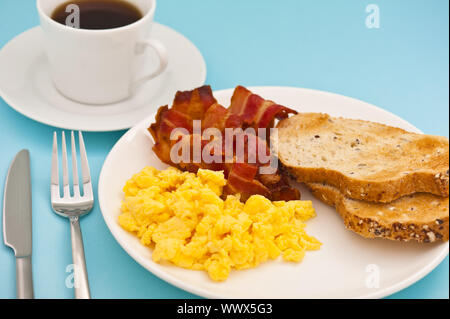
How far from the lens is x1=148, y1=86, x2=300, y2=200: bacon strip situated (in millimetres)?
2312

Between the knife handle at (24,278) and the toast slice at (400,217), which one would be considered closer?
the knife handle at (24,278)

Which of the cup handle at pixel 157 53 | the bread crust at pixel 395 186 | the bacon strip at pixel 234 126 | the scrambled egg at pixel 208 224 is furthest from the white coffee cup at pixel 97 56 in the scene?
the bread crust at pixel 395 186

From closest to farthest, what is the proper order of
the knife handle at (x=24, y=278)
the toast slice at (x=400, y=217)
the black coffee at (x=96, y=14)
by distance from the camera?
the knife handle at (x=24, y=278) → the toast slice at (x=400, y=217) → the black coffee at (x=96, y=14)

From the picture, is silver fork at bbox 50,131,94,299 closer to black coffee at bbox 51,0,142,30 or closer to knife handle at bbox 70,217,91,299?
knife handle at bbox 70,217,91,299

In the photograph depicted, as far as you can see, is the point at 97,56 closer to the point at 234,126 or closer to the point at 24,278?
the point at 234,126

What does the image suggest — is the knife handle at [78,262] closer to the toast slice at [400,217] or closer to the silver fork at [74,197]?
the silver fork at [74,197]

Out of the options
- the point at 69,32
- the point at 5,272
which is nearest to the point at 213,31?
the point at 69,32

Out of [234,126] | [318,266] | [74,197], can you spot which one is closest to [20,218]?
→ [74,197]

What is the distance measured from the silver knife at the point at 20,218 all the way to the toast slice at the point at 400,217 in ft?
3.87

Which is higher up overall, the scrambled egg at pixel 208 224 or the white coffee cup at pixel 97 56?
the white coffee cup at pixel 97 56

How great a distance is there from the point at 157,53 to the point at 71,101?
0.49m

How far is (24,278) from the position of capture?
207cm

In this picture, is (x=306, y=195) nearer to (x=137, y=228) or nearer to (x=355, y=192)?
(x=355, y=192)

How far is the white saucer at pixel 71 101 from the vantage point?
2.81 meters
